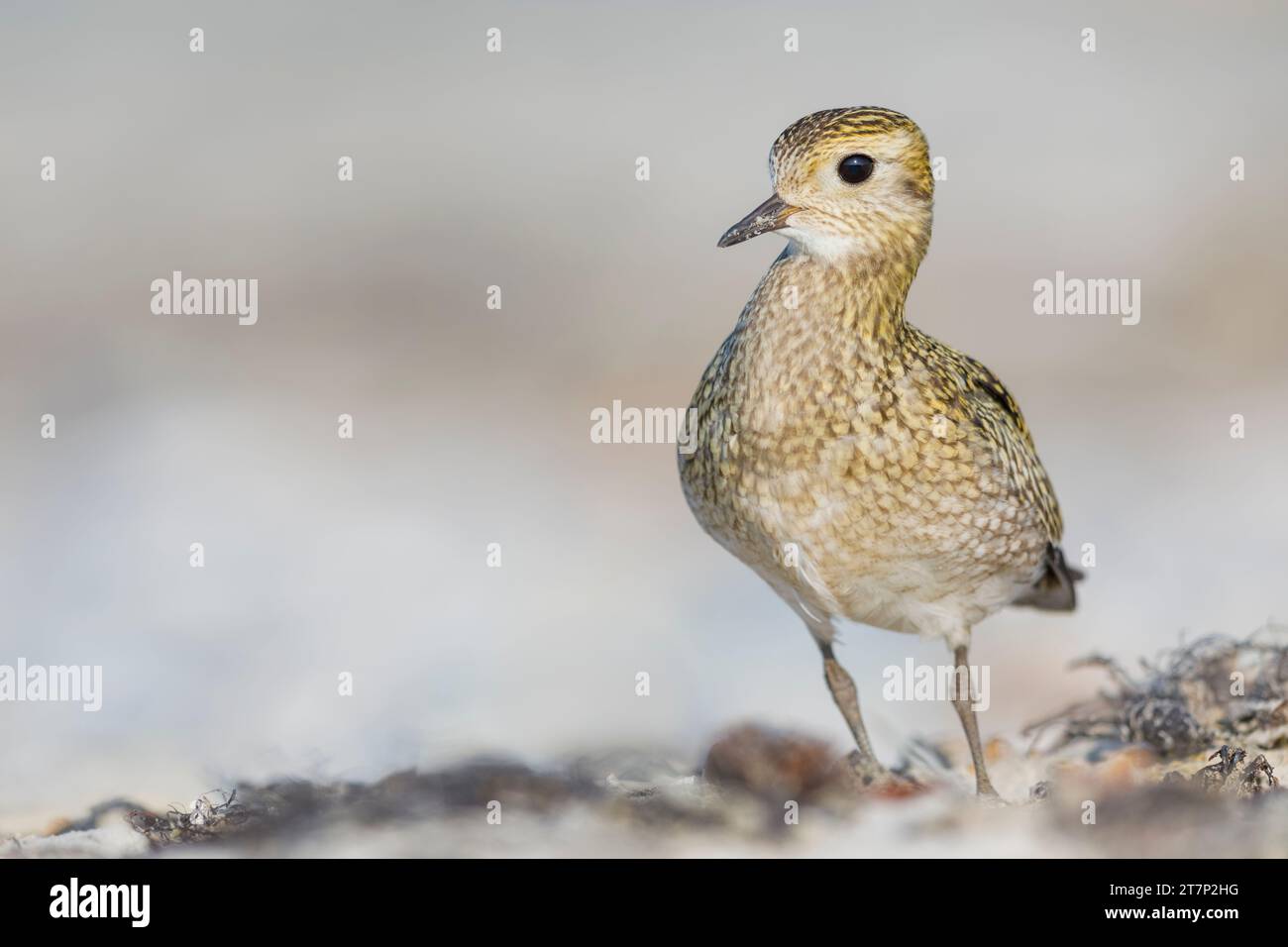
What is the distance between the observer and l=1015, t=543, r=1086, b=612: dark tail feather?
7.31 meters

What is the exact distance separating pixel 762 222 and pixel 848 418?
0.83m

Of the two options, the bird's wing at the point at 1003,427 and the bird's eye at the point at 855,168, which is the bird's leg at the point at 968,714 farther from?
the bird's eye at the point at 855,168

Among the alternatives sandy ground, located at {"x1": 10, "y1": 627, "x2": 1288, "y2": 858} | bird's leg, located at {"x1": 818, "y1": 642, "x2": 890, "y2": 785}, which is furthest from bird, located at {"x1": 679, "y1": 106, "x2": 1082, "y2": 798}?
sandy ground, located at {"x1": 10, "y1": 627, "x2": 1288, "y2": 858}

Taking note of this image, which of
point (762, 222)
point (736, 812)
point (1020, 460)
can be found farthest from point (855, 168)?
point (736, 812)

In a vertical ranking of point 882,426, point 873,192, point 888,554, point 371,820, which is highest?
point 873,192

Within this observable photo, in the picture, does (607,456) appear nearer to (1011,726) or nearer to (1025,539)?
(1011,726)

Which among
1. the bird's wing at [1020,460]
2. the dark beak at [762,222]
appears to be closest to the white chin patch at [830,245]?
the dark beak at [762,222]

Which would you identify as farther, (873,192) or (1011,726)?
(1011,726)

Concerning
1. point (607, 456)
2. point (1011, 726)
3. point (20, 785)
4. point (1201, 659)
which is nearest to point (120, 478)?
point (607, 456)

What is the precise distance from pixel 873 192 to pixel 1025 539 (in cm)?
163

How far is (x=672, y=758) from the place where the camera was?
24.2 ft

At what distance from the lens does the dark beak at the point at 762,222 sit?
19.9 feet

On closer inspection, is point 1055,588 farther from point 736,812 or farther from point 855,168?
point 855,168

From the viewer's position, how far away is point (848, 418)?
6297 millimetres
